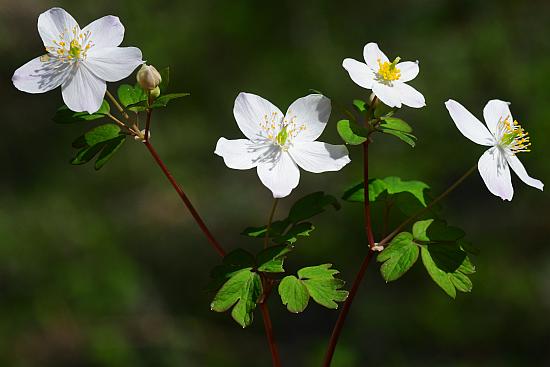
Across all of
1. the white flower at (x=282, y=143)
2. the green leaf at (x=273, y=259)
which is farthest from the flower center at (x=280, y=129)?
the green leaf at (x=273, y=259)

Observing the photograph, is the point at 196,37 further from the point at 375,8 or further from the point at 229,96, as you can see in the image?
the point at 375,8

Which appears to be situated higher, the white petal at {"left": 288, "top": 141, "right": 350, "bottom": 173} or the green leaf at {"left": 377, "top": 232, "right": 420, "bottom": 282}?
the white petal at {"left": 288, "top": 141, "right": 350, "bottom": 173}

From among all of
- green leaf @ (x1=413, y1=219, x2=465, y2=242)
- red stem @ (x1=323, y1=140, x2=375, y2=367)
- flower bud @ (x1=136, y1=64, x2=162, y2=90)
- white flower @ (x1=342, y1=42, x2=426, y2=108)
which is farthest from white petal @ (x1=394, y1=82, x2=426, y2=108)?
flower bud @ (x1=136, y1=64, x2=162, y2=90)

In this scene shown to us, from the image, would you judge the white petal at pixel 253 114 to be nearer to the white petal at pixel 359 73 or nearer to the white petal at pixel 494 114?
the white petal at pixel 359 73

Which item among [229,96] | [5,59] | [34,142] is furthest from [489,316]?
[5,59]

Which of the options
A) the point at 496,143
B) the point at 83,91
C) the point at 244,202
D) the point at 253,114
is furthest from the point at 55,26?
the point at 244,202

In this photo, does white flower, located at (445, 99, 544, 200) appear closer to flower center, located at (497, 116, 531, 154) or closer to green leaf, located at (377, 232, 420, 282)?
flower center, located at (497, 116, 531, 154)
